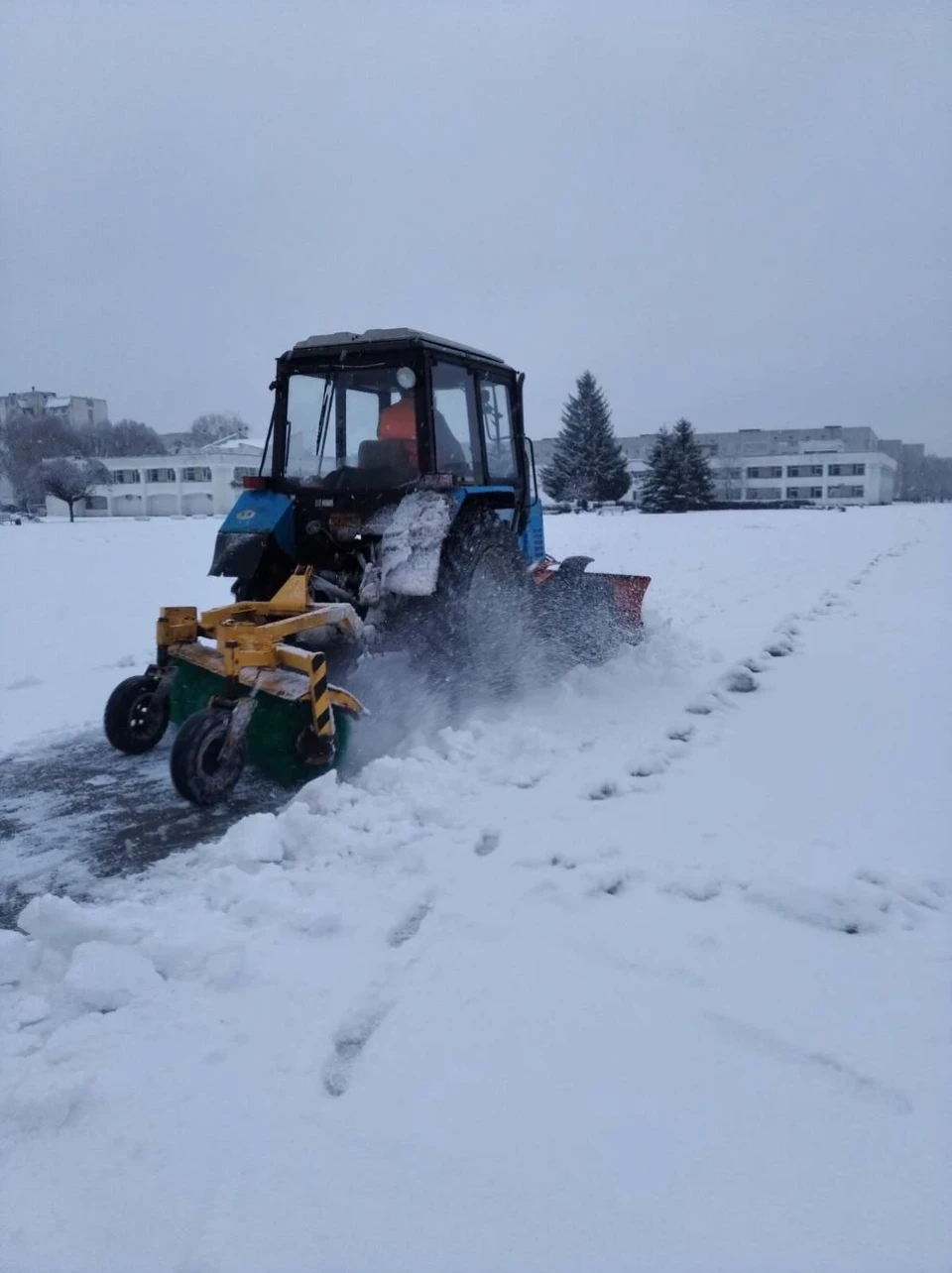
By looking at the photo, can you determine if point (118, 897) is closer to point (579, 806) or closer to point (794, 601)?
point (579, 806)

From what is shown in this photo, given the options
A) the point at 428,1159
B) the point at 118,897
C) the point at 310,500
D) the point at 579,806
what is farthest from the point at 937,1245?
the point at 310,500

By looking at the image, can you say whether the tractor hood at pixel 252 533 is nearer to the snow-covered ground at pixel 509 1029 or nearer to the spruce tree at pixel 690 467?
the snow-covered ground at pixel 509 1029

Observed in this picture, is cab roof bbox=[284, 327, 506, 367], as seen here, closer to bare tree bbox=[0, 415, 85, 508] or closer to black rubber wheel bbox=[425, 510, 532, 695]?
black rubber wheel bbox=[425, 510, 532, 695]

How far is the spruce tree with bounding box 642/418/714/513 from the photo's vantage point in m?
43.7

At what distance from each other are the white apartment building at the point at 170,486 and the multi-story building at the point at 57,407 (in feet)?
28.6

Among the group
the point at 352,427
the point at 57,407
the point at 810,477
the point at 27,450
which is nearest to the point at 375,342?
the point at 352,427

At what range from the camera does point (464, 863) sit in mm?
3439

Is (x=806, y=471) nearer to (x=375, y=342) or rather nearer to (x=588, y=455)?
(x=588, y=455)

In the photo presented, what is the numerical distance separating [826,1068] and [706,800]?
6.17 ft

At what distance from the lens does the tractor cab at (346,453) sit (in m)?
5.59

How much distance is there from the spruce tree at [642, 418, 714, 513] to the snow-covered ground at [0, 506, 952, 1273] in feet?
133

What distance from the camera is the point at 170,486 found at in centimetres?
5712

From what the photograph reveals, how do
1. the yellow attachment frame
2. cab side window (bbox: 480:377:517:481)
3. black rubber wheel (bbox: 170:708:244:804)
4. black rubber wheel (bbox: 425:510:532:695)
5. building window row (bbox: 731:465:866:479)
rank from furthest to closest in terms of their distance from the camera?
building window row (bbox: 731:465:866:479)
cab side window (bbox: 480:377:517:481)
black rubber wheel (bbox: 425:510:532:695)
the yellow attachment frame
black rubber wheel (bbox: 170:708:244:804)

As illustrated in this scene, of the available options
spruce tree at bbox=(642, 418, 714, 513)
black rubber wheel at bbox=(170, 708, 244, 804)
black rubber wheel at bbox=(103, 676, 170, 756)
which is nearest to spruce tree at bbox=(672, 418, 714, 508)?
spruce tree at bbox=(642, 418, 714, 513)
